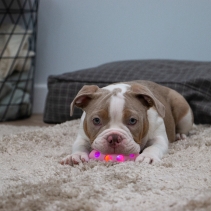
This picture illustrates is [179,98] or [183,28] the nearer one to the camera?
[179,98]

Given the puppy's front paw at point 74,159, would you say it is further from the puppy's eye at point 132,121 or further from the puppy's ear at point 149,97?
the puppy's ear at point 149,97

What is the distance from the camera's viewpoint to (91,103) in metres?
2.11

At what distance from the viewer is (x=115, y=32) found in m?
3.99

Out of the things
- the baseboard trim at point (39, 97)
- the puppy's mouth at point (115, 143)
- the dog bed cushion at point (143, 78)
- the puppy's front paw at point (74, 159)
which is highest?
the puppy's mouth at point (115, 143)

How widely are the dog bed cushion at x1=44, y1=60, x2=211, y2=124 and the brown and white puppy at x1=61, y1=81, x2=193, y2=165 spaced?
77cm

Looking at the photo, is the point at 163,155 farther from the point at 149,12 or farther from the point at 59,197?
the point at 149,12

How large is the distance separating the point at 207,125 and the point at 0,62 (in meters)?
1.54

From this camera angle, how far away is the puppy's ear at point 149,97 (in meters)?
2.05

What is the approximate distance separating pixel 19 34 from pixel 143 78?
1.06 meters

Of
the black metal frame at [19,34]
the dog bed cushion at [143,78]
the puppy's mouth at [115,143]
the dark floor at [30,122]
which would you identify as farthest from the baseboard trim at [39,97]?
the puppy's mouth at [115,143]

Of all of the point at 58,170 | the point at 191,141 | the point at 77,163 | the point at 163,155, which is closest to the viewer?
the point at 58,170

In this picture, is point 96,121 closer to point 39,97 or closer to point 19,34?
point 19,34

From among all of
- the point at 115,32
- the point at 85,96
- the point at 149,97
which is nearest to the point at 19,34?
the point at 115,32

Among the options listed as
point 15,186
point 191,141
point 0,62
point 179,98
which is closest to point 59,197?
point 15,186
